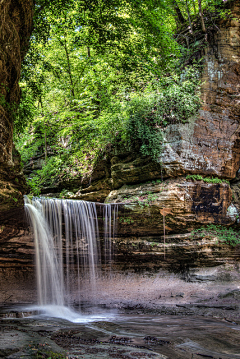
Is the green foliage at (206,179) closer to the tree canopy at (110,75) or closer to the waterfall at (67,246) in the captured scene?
the tree canopy at (110,75)

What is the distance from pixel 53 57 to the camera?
1482cm

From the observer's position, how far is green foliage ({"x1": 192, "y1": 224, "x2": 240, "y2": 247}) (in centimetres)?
1056

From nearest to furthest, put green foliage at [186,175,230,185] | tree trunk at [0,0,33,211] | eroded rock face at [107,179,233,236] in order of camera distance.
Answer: tree trunk at [0,0,33,211]
eroded rock face at [107,179,233,236]
green foliage at [186,175,230,185]

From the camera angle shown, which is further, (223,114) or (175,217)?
(223,114)

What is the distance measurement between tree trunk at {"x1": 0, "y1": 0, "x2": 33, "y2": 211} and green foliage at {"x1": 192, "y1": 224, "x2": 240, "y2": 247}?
6.94 m

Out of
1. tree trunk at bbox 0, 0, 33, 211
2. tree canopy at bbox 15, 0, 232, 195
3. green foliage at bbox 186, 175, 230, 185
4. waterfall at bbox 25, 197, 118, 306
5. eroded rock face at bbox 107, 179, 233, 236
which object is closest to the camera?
tree trunk at bbox 0, 0, 33, 211

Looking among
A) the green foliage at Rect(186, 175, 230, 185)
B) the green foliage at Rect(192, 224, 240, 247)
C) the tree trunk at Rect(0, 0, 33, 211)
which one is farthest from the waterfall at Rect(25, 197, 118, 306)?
the green foliage at Rect(192, 224, 240, 247)

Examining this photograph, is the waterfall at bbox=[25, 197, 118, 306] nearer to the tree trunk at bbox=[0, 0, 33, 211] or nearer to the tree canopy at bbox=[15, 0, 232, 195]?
the tree trunk at bbox=[0, 0, 33, 211]

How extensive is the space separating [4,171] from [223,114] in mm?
9447

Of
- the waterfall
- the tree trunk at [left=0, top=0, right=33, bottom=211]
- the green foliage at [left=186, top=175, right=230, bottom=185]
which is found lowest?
the waterfall

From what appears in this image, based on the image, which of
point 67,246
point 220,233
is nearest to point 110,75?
point 67,246

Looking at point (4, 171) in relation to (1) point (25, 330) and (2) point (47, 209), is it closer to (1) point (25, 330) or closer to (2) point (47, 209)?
(2) point (47, 209)

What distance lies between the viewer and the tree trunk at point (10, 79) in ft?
24.2

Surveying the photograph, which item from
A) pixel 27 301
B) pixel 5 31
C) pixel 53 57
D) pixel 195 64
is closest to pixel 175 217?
pixel 27 301
